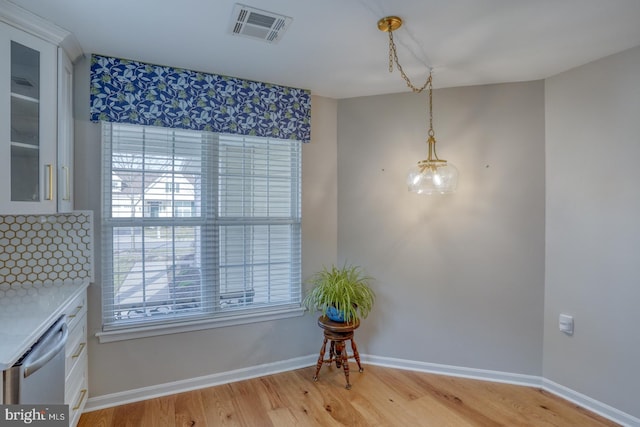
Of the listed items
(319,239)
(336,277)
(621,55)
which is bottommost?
(336,277)

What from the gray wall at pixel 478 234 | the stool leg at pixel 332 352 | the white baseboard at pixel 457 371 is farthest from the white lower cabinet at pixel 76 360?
the white baseboard at pixel 457 371

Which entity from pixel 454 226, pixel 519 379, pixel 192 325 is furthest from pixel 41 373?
pixel 519 379

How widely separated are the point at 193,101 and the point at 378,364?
8.76 ft

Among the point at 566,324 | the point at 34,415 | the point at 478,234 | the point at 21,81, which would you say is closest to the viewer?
the point at 34,415

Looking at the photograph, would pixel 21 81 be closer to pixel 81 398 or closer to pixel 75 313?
pixel 75 313

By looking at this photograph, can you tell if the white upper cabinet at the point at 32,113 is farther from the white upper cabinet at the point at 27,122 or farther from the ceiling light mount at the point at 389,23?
the ceiling light mount at the point at 389,23

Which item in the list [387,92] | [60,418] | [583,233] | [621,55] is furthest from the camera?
[387,92]

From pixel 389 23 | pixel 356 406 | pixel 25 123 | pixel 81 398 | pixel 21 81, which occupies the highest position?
pixel 389 23

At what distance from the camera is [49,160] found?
1796mm

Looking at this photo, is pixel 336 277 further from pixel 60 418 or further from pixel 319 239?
pixel 60 418

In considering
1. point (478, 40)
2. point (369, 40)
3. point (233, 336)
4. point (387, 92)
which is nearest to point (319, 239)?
point (233, 336)

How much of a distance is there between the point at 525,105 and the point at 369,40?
56.7 inches

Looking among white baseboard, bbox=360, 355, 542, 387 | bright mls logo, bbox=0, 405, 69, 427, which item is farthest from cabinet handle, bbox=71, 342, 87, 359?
white baseboard, bbox=360, 355, 542, 387

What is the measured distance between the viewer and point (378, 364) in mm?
2814
